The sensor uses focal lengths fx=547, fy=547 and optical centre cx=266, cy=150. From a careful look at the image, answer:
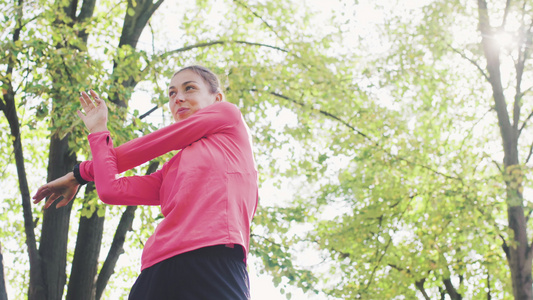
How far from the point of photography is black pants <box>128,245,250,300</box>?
1.76 metres

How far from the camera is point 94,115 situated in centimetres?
217

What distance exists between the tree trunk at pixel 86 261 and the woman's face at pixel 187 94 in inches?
196

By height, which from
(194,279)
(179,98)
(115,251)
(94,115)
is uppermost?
(115,251)

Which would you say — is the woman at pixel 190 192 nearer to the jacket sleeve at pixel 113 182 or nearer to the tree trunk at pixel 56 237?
the jacket sleeve at pixel 113 182

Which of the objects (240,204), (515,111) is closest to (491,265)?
(515,111)

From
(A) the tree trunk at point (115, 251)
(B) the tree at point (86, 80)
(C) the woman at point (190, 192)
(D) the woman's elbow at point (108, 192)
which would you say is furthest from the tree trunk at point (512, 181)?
(D) the woman's elbow at point (108, 192)

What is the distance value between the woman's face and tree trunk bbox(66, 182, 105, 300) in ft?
16.4

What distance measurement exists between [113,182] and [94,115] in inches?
13.1

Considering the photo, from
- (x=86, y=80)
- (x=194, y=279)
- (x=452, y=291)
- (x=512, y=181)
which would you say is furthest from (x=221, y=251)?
(x=452, y=291)

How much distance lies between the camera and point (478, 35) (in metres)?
10.3

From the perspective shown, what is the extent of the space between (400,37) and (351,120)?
232cm

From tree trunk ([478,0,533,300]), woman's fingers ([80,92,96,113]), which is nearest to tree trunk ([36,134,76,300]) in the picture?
woman's fingers ([80,92,96,113])

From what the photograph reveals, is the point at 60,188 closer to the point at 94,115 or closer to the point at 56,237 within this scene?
the point at 94,115

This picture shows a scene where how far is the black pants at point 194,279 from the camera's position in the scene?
69.5 inches
